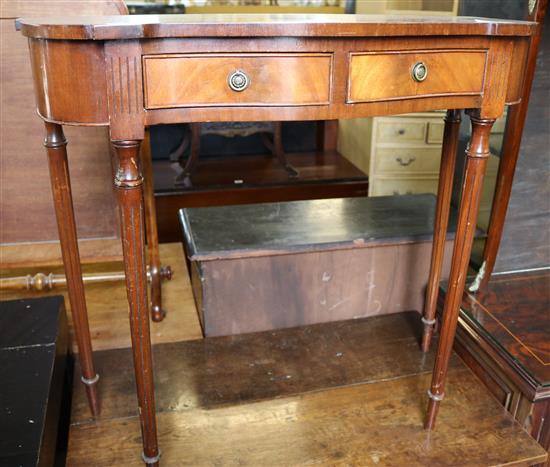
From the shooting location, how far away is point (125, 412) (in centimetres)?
121

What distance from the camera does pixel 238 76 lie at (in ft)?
2.78

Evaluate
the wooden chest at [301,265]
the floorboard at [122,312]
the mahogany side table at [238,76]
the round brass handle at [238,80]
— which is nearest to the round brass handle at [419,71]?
the mahogany side table at [238,76]

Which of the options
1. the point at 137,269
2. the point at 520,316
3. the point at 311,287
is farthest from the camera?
the point at 311,287

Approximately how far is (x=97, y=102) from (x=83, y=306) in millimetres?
483

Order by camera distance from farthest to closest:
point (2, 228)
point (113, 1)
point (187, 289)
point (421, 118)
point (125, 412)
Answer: point (421, 118) < point (187, 289) < point (2, 228) < point (113, 1) < point (125, 412)

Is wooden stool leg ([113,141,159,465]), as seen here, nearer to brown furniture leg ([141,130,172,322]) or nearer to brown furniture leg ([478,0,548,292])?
brown furniture leg ([141,130,172,322])

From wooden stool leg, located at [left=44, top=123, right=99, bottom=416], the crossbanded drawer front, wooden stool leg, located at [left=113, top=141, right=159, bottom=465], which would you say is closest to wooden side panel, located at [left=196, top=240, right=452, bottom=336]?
wooden stool leg, located at [left=44, top=123, right=99, bottom=416]

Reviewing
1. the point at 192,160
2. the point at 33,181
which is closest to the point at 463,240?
the point at 33,181

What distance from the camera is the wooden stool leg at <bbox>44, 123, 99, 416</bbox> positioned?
1022 mm

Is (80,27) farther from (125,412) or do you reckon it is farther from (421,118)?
(421,118)

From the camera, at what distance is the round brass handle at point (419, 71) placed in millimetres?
925

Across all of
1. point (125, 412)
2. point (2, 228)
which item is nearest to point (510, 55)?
point (125, 412)

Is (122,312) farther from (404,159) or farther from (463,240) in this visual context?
(404,159)

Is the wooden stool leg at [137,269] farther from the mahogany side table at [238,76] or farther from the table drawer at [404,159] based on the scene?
the table drawer at [404,159]
